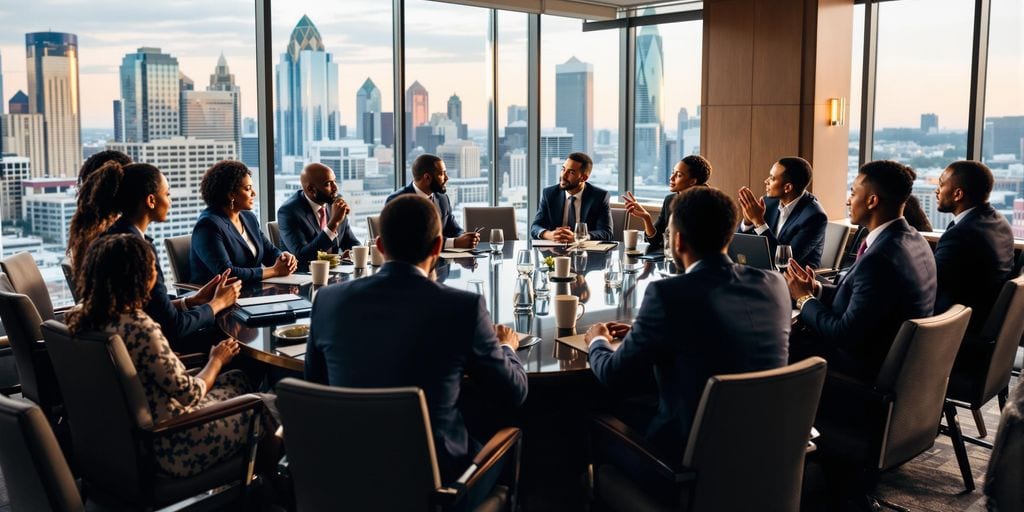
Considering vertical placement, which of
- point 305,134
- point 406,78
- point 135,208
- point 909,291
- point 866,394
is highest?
point 406,78

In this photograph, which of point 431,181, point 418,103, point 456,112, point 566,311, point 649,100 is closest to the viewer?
point 566,311

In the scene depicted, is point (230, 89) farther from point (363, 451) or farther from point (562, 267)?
point (363, 451)

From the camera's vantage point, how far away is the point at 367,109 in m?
7.72

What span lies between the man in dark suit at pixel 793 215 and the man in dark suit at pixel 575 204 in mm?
1232

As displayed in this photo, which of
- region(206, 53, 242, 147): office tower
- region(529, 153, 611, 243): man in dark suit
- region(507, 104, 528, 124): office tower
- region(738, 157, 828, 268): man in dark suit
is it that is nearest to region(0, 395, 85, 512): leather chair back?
region(738, 157, 828, 268): man in dark suit

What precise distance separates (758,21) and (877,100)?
4.30 ft

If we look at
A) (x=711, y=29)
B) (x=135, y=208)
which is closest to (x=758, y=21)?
(x=711, y=29)

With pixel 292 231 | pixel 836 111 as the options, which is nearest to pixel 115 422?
pixel 292 231

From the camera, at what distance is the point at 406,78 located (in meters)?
7.91

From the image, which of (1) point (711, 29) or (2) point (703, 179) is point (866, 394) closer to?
(2) point (703, 179)

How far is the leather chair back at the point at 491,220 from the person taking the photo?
261 inches

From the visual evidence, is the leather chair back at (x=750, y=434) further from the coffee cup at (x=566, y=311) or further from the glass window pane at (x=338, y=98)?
the glass window pane at (x=338, y=98)

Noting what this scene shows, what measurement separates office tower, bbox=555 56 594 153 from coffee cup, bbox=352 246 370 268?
523cm

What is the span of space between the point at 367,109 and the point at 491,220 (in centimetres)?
187
